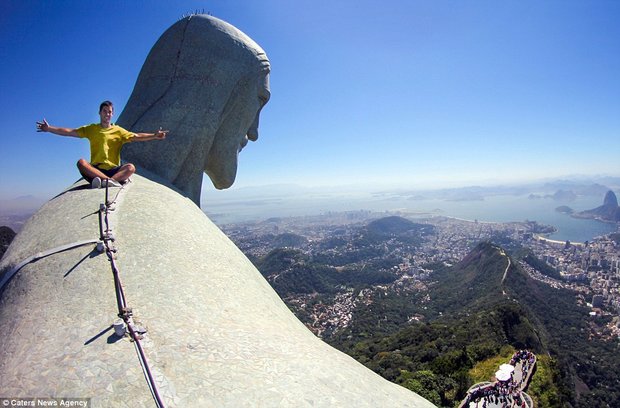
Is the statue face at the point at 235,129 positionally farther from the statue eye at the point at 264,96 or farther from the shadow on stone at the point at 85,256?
the shadow on stone at the point at 85,256

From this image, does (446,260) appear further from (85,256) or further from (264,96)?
(85,256)

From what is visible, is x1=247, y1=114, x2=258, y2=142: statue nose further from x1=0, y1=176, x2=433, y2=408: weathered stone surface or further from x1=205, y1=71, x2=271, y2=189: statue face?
x1=0, y1=176, x2=433, y2=408: weathered stone surface

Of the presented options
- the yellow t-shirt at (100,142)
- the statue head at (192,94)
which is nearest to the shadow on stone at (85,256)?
the yellow t-shirt at (100,142)

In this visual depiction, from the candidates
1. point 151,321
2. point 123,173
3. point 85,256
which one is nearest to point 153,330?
point 151,321

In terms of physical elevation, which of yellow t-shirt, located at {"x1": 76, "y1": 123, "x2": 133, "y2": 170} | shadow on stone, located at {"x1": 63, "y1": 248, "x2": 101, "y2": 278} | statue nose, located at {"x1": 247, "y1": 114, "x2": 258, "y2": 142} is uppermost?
statue nose, located at {"x1": 247, "y1": 114, "x2": 258, "y2": 142}

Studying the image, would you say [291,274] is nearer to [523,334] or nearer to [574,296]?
[523,334]

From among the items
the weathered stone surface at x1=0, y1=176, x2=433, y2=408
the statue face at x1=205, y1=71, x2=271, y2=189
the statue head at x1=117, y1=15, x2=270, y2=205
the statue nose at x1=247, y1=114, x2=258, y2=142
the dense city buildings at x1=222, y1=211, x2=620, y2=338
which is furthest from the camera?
the dense city buildings at x1=222, y1=211, x2=620, y2=338

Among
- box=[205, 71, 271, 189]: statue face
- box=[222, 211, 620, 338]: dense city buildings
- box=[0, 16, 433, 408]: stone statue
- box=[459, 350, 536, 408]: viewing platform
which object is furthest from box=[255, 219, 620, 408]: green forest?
box=[0, 16, 433, 408]: stone statue

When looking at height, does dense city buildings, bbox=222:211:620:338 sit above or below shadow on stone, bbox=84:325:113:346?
below
